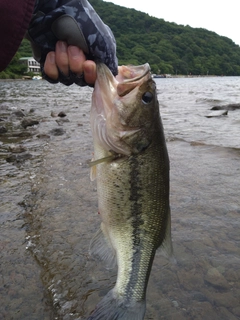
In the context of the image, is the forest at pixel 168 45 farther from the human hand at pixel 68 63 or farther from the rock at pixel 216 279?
the human hand at pixel 68 63

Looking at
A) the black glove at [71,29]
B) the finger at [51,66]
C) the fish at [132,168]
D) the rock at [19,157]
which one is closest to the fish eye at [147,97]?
the fish at [132,168]

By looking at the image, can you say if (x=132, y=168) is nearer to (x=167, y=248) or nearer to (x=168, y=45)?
(x=167, y=248)

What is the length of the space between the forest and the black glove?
123715 millimetres

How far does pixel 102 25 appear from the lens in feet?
8.10

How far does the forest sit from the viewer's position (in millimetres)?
129875

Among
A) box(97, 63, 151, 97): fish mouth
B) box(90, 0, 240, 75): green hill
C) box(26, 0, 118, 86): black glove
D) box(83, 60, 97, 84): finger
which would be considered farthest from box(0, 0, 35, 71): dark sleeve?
box(90, 0, 240, 75): green hill

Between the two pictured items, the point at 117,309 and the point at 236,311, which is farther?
the point at 236,311

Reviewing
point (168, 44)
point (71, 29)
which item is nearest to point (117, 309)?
point (71, 29)

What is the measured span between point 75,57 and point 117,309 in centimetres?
186

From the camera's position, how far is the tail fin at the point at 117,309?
233 cm

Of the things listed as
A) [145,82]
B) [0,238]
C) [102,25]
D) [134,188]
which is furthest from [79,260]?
[102,25]

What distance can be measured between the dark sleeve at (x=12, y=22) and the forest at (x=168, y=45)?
124107 millimetres

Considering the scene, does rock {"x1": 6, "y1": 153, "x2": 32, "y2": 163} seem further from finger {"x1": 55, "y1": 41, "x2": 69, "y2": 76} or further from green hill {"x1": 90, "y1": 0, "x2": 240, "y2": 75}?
green hill {"x1": 90, "y1": 0, "x2": 240, "y2": 75}

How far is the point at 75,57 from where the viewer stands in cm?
235
